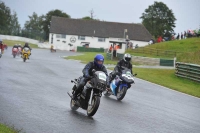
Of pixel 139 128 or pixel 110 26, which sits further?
pixel 110 26

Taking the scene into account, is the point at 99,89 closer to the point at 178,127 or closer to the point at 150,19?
the point at 178,127

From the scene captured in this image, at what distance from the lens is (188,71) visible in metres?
31.2

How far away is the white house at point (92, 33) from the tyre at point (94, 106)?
320ft

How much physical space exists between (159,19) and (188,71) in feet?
310

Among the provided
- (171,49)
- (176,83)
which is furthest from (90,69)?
(171,49)

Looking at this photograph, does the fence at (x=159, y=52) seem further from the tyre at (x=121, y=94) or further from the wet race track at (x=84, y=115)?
the tyre at (x=121, y=94)

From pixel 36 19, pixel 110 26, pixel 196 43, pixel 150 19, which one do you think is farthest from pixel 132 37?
pixel 36 19

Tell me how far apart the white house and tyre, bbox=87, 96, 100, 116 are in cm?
9750

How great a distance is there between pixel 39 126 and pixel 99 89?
84.2 inches

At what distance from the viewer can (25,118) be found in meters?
10.3

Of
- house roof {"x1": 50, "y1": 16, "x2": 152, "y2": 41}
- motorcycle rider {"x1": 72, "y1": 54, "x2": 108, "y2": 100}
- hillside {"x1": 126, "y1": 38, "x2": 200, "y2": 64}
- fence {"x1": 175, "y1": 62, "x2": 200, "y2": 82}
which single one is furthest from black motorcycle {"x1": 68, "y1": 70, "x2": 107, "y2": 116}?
house roof {"x1": 50, "y1": 16, "x2": 152, "y2": 41}

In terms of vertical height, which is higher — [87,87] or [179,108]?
[87,87]

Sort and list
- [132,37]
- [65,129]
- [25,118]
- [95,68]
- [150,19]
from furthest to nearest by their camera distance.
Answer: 1. [150,19]
2. [132,37]
3. [95,68]
4. [25,118]
5. [65,129]

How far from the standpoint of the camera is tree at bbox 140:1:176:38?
399 ft
